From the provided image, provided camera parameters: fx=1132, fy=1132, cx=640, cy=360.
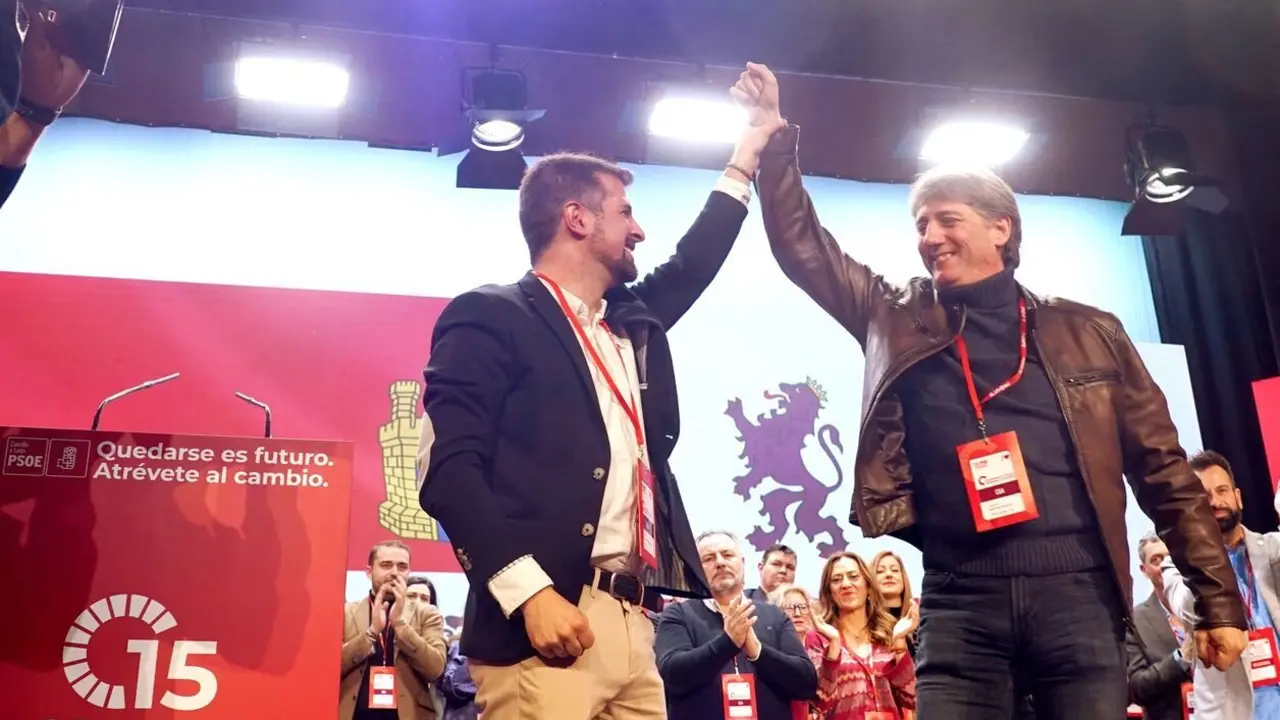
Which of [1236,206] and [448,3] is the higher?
[448,3]

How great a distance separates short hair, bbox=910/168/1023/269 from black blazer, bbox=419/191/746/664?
68 centimetres

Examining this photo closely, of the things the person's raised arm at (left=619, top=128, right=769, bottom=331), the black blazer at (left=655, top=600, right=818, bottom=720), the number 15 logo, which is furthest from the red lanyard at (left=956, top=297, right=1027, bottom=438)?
the black blazer at (left=655, top=600, right=818, bottom=720)

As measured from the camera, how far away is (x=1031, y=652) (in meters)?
1.92

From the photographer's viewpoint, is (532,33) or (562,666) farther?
(532,33)

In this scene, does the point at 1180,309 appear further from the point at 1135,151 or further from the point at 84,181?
the point at 84,181

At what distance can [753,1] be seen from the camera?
5543mm

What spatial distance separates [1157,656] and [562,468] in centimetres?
394

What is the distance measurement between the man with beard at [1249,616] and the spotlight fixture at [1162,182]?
2572 mm

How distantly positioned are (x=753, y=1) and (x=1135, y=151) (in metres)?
2.47

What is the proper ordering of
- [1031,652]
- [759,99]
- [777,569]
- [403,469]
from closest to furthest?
[1031,652]
[759,99]
[777,569]
[403,469]

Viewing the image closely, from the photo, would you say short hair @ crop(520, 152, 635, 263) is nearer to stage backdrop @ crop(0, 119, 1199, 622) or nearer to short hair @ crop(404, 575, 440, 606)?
short hair @ crop(404, 575, 440, 606)

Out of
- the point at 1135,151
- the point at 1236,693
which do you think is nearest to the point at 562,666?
the point at 1236,693

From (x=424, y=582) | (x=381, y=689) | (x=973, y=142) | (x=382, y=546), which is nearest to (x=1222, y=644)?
(x=381, y=689)

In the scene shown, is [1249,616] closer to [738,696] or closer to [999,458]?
[738,696]
